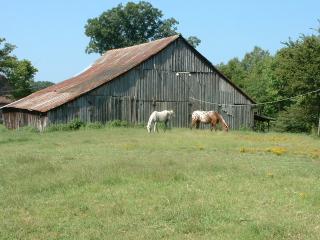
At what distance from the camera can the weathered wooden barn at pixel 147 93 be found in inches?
1441

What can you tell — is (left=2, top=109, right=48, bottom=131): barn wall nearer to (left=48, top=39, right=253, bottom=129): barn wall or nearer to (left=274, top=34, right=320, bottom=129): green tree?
(left=48, top=39, right=253, bottom=129): barn wall

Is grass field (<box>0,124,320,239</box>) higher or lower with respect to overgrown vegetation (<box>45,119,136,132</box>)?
lower

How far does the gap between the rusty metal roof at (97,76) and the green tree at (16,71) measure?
1867cm

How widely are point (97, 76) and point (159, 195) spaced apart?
30072mm

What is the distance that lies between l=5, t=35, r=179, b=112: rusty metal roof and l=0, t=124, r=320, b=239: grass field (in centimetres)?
1778

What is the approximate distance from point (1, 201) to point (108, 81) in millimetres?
26383

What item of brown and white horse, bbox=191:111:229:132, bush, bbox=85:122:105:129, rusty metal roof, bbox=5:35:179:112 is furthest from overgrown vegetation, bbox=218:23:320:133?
bush, bbox=85:122:105:129

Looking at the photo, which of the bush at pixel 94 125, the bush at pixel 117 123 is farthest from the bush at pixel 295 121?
the bush at pixel 94 125

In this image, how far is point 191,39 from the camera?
77562 mm

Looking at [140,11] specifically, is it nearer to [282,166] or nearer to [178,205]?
[282,166]

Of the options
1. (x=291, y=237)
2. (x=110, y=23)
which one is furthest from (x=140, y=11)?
(x=291, y=237)

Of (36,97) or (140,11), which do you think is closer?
(36,97)

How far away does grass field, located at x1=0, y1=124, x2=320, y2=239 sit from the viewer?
884 centimetres

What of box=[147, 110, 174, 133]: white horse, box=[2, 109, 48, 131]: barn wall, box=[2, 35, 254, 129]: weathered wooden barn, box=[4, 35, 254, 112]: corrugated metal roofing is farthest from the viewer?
box=[4, 35, 254, 112]: corrugated metal roofing
